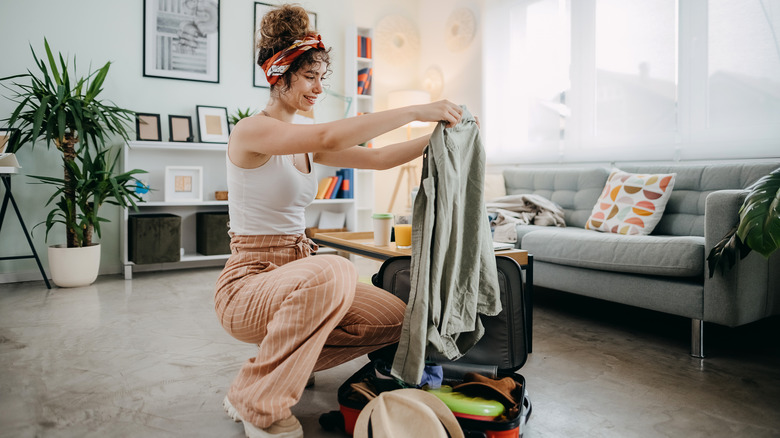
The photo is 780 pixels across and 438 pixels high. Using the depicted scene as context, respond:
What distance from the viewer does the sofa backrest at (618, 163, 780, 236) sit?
2.52 m

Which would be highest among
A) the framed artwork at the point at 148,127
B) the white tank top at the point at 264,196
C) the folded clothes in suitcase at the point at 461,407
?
the framed artwork at the point at 148,127

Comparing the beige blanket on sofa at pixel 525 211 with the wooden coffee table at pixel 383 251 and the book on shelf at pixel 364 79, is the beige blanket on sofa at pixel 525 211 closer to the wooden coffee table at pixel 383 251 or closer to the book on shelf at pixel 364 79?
the wooden coffee table at pixel 383 251

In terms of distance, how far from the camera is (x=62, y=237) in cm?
381

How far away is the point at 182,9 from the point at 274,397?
12.9ft

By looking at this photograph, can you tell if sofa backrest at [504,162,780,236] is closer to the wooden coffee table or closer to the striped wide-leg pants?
the wooden coffee table

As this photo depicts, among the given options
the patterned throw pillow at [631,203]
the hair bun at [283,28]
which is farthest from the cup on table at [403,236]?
the patterned throw pillow at [631,203]

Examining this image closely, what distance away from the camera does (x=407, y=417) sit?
1.13m

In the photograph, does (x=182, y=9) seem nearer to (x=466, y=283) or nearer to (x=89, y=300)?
(x=89, y=300)

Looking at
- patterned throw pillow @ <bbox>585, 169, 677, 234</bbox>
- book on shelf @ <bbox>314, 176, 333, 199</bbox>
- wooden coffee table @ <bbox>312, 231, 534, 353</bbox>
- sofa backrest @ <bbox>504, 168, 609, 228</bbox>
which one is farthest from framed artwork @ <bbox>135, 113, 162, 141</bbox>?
patterned throw pillow @ <bbox>585, 169, 677, 234</bbox>

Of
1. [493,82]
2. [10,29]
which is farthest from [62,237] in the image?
[493,82]

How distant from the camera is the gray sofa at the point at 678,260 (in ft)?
6.44

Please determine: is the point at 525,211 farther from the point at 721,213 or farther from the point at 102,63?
the point at 102,63

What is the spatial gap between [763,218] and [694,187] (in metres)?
1.18

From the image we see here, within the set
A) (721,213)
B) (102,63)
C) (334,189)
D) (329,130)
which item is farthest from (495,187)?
(102,63)
